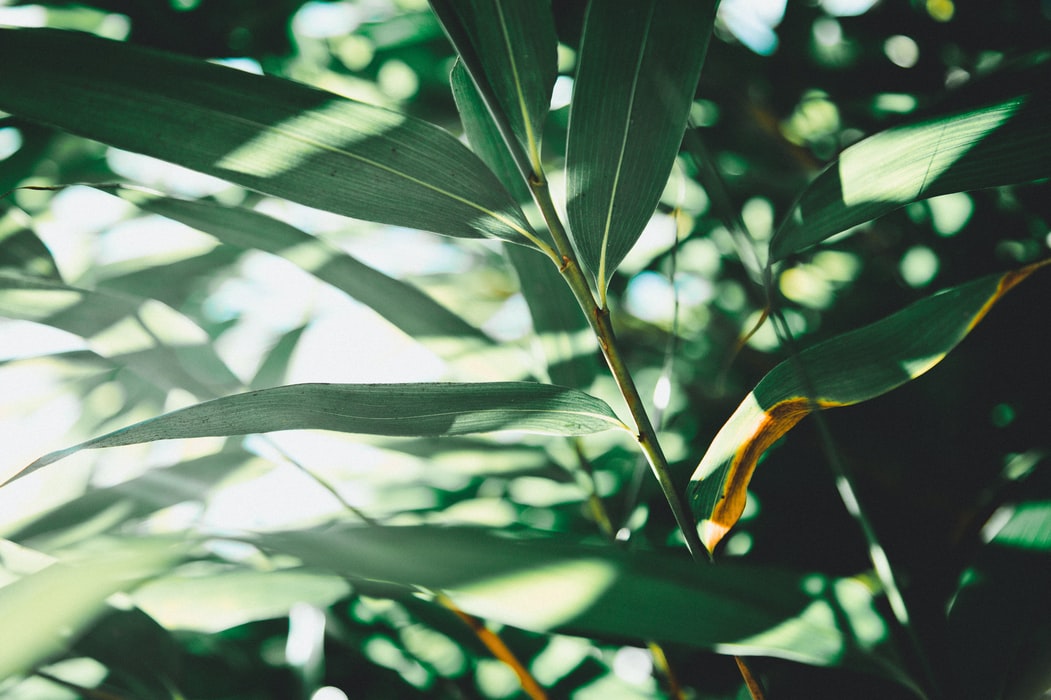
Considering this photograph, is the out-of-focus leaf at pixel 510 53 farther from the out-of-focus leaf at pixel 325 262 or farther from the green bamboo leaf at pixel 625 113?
the out-of-focus leaf at pixel 325 262

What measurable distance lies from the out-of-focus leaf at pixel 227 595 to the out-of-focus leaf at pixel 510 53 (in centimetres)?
28

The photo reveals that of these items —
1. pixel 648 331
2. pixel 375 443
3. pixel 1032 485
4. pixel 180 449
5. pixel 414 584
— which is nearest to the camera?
pixel 414 584

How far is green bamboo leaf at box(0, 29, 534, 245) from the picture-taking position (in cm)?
22

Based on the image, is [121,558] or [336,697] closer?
[121,558]

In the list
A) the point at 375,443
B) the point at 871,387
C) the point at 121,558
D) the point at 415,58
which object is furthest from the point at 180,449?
the point at 871,387

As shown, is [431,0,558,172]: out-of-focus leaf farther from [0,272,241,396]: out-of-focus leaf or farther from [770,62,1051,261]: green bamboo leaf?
[0,272,241,396]: out-of-focus leaf

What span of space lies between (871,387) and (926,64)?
2.11 ft

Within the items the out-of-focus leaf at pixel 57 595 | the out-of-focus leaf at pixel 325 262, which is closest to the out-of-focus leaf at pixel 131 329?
the out-of-focus leaf at pixel 325 262

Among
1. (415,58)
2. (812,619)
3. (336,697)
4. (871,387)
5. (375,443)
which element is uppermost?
(415,58)

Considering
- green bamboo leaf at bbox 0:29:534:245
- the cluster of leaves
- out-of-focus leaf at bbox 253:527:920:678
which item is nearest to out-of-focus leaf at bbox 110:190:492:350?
the cluster of leaves

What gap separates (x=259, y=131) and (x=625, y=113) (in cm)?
16

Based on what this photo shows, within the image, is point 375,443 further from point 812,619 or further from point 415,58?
point 415,58

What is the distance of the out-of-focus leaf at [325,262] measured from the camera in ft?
1.25

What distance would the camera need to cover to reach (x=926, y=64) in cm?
68
